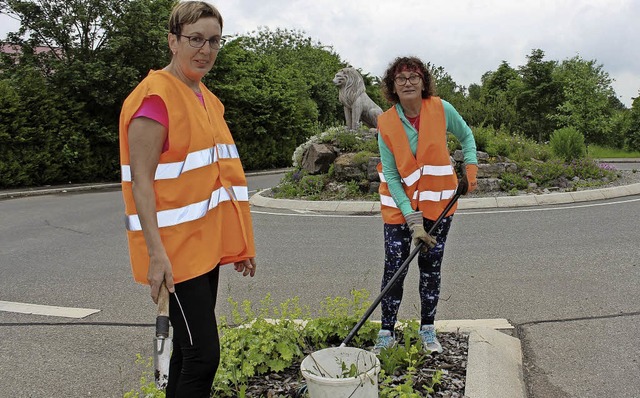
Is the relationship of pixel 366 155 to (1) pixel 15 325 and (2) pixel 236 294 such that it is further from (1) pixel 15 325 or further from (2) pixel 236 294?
(1) pixel 15 325

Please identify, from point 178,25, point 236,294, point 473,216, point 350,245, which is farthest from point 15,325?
point 473,216

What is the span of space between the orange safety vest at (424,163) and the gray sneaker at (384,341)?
669 millimetres

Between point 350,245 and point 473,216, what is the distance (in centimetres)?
301

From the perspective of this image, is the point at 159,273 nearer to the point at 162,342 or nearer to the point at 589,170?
the point at 162,342

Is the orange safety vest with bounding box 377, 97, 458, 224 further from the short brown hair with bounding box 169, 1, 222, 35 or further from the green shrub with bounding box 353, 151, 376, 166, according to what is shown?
the green shrub with bounding box 353, 151, 376, 166

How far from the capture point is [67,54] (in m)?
20.4

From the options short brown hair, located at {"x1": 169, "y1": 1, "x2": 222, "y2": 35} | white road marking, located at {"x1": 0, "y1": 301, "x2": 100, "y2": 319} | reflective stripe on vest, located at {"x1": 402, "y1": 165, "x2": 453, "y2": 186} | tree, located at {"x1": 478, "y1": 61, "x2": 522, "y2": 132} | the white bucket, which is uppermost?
tree, located at {"x1": 478, "y1": 61, "x2": 522, "y2": 132}

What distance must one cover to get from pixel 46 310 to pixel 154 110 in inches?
144

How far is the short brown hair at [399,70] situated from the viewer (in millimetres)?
3436

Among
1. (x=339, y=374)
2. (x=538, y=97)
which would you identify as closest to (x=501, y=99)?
(x=538, y=97)

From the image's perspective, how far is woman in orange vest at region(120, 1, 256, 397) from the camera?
2.12 m

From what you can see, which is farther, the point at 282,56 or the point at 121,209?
the point at 282,56

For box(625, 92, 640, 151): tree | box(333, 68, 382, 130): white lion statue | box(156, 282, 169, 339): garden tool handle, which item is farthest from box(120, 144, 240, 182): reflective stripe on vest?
box(625, 92, 640, 151): tree

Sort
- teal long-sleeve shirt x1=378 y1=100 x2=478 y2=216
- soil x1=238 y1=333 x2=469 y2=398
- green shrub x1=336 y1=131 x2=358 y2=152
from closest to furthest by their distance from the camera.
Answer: soil x1=238 y1=333 x2=469 y2=398 < teal long-sleeve shirt x1=378 y1=100 x2=478 y2=216 < green shrub x1=336 y1=131 x2=358 y2=152
